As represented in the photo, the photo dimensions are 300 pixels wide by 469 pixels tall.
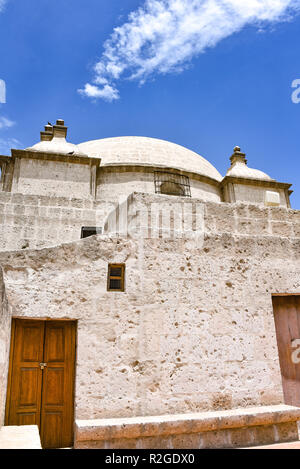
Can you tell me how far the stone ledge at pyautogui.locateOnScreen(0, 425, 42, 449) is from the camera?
3143 mm

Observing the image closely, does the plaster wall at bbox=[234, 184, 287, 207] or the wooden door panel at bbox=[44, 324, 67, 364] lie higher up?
the plaster wall at bbox=[234, 184, 287, 207]

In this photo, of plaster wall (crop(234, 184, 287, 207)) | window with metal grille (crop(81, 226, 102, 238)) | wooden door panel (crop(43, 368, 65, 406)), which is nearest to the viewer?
wooden door panel (crop(43, 368, 65, 406))

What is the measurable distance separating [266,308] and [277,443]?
5.75 ft

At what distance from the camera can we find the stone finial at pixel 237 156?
15555 mm

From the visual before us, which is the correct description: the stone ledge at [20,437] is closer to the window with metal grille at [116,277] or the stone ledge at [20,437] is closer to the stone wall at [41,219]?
the window with metal grille at [116,277]

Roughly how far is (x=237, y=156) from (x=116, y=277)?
40.1ft

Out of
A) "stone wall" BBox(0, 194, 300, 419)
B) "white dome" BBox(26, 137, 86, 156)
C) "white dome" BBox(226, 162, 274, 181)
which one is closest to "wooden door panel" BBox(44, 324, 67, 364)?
"stone wall" BBox(0, 194, 300, 419)

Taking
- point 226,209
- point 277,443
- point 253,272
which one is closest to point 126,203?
point 226,209

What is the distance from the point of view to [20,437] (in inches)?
138

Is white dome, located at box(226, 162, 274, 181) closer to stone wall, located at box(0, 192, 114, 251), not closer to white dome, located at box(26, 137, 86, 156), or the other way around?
white dome, located at box(26, 137, 86, 156)

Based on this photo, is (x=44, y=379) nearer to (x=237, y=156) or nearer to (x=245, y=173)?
(x=245, y=173)

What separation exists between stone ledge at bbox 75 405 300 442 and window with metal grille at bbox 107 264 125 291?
160 cm

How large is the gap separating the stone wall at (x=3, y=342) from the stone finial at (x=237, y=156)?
13.3 metres

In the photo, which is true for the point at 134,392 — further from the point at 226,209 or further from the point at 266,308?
the point at 226,209
